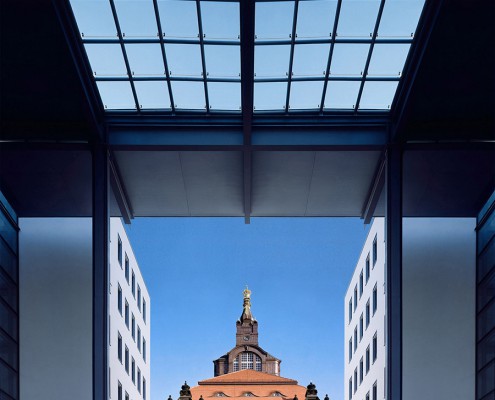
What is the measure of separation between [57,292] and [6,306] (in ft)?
9.65

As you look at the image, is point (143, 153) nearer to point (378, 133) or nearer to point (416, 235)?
point (378, 133)

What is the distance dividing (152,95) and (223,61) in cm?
377

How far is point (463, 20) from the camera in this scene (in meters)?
23.4

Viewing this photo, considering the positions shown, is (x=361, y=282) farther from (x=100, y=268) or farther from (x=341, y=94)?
(x=100, y=268)

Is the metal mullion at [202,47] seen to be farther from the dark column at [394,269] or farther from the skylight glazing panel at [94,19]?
the dark column at [394,269]

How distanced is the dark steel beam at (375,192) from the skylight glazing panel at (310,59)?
19.1 ft

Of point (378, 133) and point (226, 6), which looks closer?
point (226, 6)

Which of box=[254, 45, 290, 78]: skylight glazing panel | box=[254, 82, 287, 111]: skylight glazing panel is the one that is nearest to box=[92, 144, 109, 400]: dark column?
box=[254, 82, 287, 111]: skylight glazing panel

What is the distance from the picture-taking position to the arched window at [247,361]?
451 ft

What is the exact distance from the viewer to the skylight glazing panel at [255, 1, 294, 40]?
81.5 feet

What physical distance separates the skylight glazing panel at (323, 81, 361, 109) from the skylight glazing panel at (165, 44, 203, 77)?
5358mm

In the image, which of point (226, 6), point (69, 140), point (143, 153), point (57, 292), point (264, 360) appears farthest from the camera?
point (264, 360)

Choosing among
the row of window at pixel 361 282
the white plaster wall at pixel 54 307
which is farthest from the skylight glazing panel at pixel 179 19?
the row of window at pixel 361 282

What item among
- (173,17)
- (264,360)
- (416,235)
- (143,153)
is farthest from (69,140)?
(264,360)
